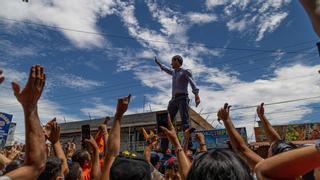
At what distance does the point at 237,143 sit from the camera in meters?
2.55

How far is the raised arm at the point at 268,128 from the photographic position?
10.5 ft

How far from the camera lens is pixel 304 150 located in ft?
4.54

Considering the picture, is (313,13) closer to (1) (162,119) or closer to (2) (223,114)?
(2) (223,114)

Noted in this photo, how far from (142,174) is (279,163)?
915 mm

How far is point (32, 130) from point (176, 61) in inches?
225

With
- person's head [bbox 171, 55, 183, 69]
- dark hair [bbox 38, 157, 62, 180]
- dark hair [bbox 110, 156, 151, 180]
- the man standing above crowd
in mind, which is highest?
person's head [bbox 171, 55, 183, 69]

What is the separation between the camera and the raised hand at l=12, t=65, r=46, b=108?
2096 mm

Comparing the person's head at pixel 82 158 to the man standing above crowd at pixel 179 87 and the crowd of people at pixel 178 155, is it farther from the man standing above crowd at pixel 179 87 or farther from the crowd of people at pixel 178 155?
the man standing above crowd at pixel 179 87

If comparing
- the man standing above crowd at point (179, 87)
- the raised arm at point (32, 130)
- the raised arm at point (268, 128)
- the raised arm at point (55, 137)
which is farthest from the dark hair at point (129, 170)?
the man standing above crowd at point (179, 87)

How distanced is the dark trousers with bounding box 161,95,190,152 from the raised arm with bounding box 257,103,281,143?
11.7 ft

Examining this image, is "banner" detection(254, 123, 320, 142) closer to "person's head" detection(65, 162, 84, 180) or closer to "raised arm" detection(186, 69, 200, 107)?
"raised arm" detection(186, 69, 200, 107)

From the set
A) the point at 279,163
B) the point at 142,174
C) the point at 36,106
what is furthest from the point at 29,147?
the point at 279,163

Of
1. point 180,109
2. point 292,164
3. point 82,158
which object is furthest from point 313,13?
point 180,109

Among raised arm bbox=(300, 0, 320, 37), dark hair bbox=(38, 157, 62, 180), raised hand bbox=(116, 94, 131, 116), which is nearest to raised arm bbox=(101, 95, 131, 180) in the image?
raised hand bbox=(116, 94, 131, 116)
